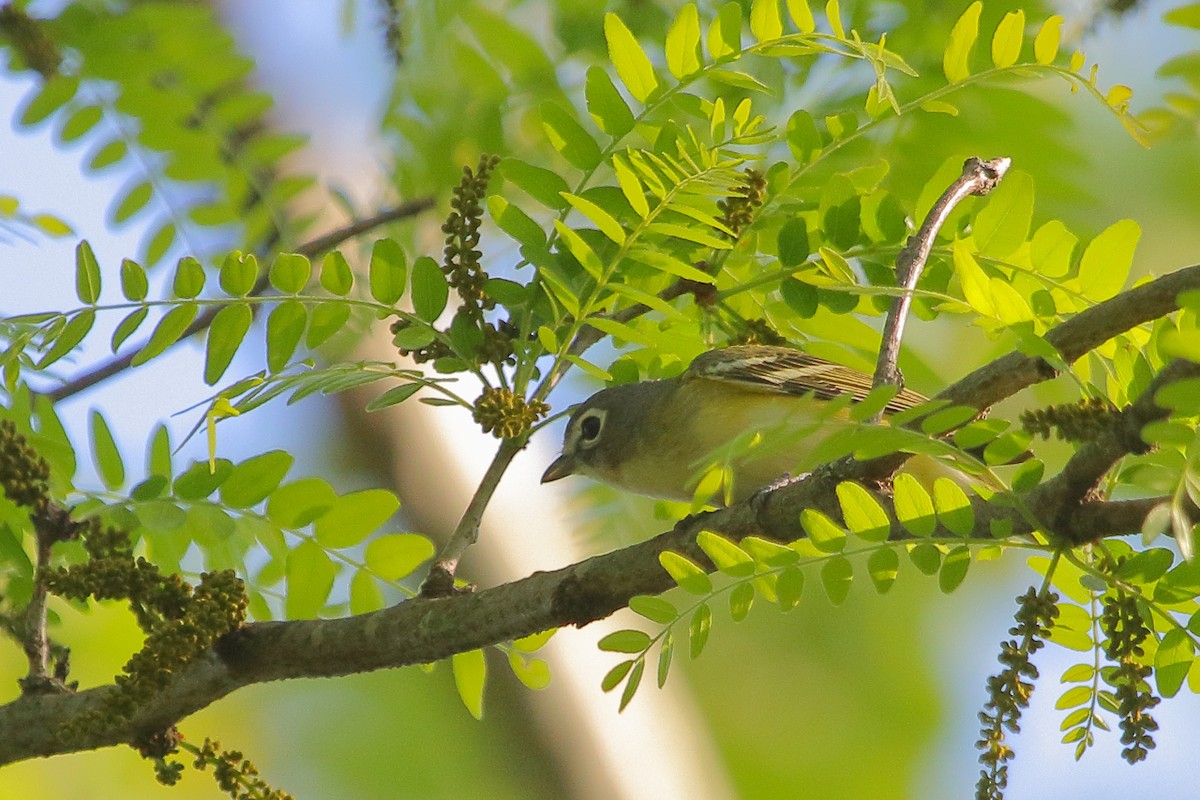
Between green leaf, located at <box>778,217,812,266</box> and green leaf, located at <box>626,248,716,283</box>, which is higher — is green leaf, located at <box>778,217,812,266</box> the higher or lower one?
the higher one

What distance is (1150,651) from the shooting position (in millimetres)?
2520

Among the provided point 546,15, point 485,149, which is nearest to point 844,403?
point 485,149

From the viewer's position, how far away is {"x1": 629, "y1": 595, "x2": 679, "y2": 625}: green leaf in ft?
8.23

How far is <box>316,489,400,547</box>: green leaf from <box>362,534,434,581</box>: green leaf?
0.26 ft

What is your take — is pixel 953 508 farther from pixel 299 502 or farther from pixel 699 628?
pixel 299 502

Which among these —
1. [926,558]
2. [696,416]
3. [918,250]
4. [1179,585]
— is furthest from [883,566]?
[696,416]

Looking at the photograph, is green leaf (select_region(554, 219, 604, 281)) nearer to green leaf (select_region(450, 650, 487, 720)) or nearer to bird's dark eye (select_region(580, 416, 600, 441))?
green leaf (select_region(450, 650, 487, 720))

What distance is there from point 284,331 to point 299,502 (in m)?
0.38

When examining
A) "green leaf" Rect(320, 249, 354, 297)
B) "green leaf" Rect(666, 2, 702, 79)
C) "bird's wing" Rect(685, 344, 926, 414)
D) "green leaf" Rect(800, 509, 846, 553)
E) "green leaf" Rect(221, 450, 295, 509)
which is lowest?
"green leaf" Rect(800, 509, 846, 553)

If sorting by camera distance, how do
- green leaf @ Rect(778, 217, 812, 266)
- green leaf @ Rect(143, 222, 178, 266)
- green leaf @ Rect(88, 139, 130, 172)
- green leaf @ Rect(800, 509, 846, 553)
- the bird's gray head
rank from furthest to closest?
the bird's gray head < green leaf @ Rect(143, 222, 178, 266) < green leaf @ Rect(88, 139, 130, 172) < green leaf @ Rect(778, 217, 812, 266) < green leaf @ Rect(800, 509, 846, 553)

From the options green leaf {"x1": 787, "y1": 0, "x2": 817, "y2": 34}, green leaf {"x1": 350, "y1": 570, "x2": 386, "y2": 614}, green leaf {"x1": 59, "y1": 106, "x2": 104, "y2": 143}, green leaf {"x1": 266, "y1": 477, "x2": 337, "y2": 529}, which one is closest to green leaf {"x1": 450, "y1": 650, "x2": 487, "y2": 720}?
green leaf {"x1": 350, "y1": 570, "x2": 386, "y2": 614}

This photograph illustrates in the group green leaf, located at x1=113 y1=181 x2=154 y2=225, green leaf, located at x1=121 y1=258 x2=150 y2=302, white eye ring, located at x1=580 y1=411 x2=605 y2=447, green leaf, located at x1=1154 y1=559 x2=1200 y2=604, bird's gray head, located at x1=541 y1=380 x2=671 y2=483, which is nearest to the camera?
green leaf, located at x1=1154 y1=559 x2=1200 y2=604

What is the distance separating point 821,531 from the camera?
2.36 meters

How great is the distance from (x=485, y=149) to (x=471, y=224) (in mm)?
Answer: 1369
